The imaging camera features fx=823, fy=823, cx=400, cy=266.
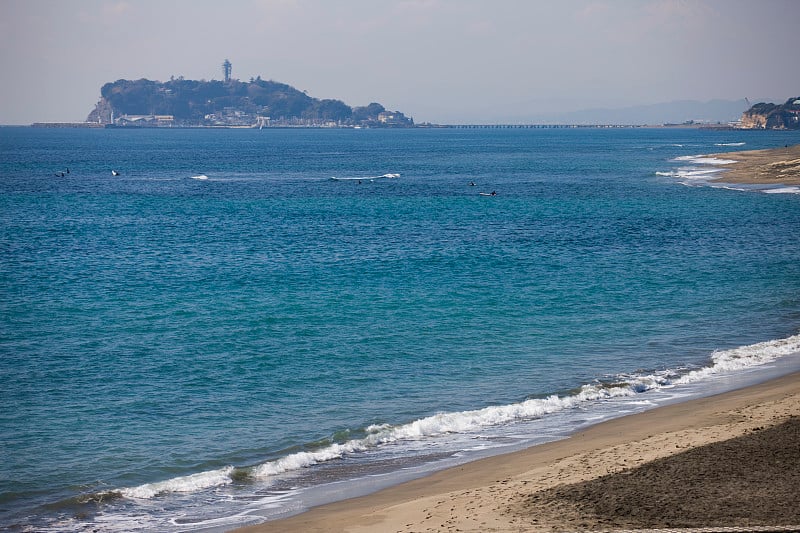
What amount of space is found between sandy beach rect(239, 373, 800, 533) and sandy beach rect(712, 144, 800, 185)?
76.7 meters

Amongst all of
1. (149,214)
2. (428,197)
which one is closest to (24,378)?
(149,214)

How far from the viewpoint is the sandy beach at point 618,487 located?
13.6 m

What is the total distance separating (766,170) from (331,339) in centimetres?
8185

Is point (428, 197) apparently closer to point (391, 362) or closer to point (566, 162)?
point (391, 362)

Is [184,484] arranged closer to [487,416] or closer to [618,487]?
[487,416]

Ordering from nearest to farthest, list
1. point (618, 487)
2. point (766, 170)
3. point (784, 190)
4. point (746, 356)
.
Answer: point (618, 487)
point (746, 356)
point (784, 190)
point (766, 170)

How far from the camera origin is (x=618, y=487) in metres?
15.1

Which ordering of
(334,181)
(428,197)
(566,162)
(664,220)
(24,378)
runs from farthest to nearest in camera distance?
(566,162)
(334,181)
(428,197)
(664,220)
(24,378)

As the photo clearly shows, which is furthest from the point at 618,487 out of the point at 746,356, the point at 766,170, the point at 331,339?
the point at 766,170

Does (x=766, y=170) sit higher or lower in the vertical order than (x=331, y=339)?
higher

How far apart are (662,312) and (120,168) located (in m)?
105

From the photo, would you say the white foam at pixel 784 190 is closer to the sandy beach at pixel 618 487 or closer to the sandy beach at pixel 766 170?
the sandy beach at pixel 766 170

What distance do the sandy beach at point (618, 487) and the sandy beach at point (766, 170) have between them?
76671 millimetres

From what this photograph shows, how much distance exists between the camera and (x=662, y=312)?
34.0 meters
